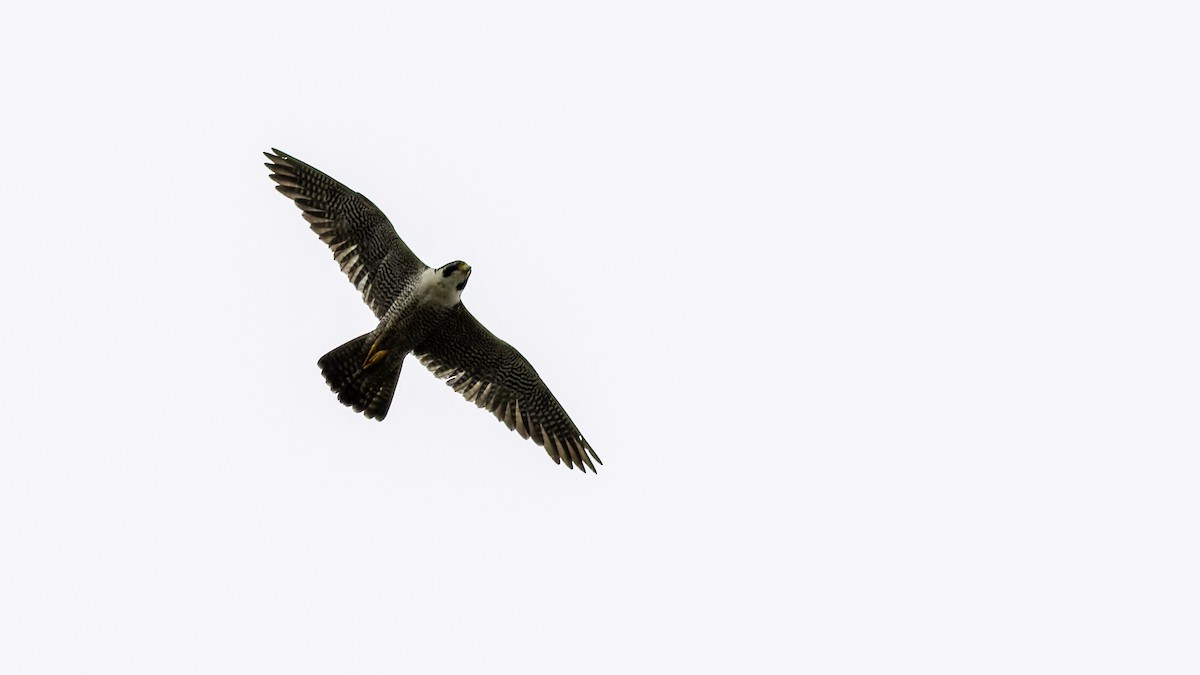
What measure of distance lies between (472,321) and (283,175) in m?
2.60

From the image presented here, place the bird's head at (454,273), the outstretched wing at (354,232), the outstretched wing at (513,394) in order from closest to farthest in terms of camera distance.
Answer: the bird's head at (454,273)
the outstretched wing at (354,232)
the outstretched wing at (513,394)

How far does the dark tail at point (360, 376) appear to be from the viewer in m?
16.4

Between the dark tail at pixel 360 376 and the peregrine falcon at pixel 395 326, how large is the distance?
0.01m

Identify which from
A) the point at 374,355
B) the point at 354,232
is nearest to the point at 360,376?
the point at 374,355

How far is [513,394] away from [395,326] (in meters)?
1.74

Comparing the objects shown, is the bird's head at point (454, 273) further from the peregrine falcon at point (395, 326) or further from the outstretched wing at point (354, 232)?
the outstretched wing at point (354, 232)

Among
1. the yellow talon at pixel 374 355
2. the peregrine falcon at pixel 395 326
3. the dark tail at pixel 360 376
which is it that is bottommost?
the dark tail at pixel 360 376

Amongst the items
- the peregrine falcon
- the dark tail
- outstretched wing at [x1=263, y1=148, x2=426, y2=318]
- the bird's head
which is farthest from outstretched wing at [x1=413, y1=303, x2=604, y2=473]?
the bird's head

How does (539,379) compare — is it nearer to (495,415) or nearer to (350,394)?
(495,415)

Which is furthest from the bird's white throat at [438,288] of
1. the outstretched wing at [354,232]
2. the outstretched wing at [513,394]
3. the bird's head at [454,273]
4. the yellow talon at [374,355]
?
the outstretched wing at [513,394]

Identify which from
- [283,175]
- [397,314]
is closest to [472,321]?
[397,314]

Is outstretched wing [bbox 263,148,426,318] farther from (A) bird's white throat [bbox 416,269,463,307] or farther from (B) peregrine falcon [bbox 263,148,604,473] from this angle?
(A) bird's white throat [bbox 416,269,463,307]

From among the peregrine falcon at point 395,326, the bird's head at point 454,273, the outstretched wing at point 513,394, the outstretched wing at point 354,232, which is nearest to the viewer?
the bird's head at point 454,273

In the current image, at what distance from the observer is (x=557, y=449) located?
680 inches
